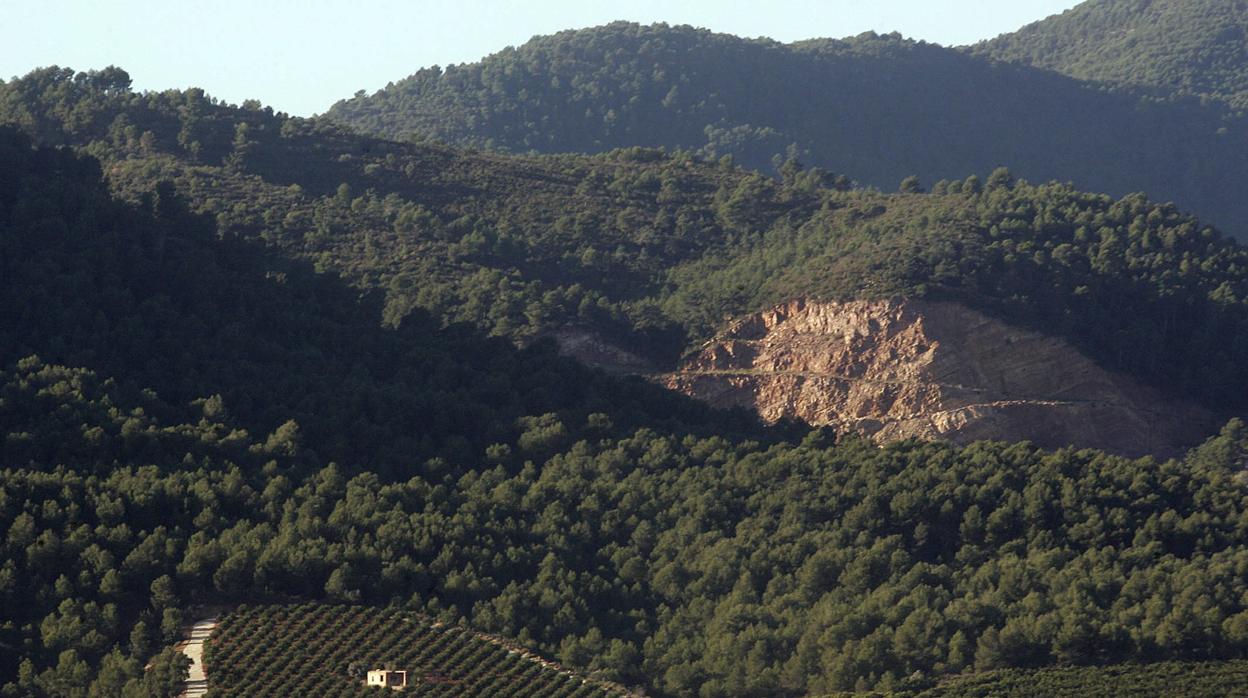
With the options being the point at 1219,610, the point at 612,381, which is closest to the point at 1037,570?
the point at 1219,610

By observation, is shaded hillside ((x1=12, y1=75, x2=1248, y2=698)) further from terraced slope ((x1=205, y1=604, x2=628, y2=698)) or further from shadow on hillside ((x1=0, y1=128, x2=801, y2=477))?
terraced slope ((x1=205, y1=604, x2=628, y2=698))

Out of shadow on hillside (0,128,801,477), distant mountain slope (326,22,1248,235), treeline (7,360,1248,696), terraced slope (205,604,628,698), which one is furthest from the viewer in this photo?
distant mountain slope (326,22,1248,235)

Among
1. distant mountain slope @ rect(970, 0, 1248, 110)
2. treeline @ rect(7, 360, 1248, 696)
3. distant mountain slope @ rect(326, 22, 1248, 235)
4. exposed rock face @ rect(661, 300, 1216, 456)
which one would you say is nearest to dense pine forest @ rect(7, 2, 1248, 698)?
treeline @ rect(7, 360, 1248, 696)

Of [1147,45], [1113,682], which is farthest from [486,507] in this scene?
[1147,45]

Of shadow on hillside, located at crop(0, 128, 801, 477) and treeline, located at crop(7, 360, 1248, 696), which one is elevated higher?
shadow on hillside, located at crop(0, 128, 801, 477)

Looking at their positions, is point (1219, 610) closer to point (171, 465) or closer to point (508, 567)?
point (508, 567)

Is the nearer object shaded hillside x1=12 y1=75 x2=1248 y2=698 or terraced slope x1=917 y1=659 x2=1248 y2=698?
terraced slope x1=917 y1=659 x2=1248 y2=698

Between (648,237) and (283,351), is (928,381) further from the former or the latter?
(283,351)
